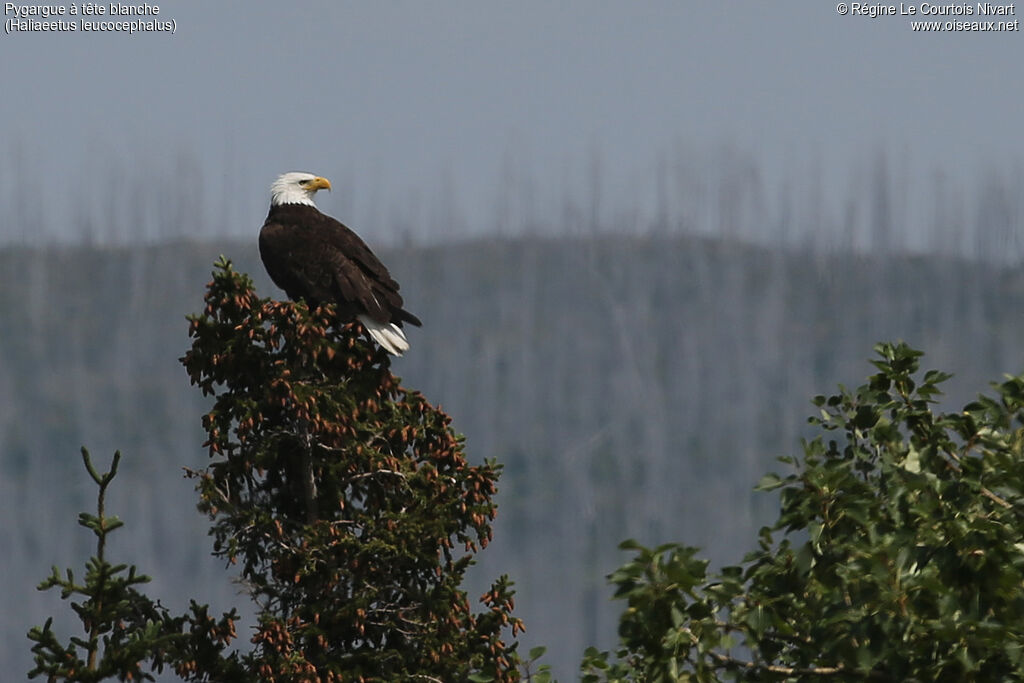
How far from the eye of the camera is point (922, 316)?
122 metres

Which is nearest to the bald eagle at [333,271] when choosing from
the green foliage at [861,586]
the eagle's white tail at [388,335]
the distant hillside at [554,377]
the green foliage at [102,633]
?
the eagle's white tail at [388,335]

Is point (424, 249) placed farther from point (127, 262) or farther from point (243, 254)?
point (127, 262)

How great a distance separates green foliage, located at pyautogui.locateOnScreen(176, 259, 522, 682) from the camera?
10.8m

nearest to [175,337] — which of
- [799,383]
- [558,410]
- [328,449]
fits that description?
[558,410]

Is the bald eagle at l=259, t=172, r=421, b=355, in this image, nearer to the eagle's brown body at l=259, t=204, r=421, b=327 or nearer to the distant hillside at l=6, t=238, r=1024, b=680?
the eagle's brown body at l=259, t=204, r=421, b=327

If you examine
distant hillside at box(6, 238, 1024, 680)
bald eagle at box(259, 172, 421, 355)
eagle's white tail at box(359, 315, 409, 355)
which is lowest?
eagle's white tail at box(359, 315, 409, 355)

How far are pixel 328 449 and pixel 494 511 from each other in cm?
129

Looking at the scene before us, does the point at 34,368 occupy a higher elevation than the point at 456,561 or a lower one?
higher

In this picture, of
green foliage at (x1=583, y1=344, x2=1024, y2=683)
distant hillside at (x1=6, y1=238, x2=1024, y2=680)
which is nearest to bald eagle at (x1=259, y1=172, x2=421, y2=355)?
green foliage at (x1=583, y1=344, x2=1024, y2=683)

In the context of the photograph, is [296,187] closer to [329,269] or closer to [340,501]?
[329,269]

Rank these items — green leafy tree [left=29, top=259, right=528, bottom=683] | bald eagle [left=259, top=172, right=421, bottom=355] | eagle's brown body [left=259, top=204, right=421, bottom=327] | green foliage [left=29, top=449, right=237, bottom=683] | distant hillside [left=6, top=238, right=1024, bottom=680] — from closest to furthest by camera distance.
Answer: green foliage [left=29, top=449, right=237, bottom=683]
green leafy tree [left=29, top=259, right=528, bottom=683]
bald eagle [left=259, top=172, right=421, bottom=355]
eagle's brown body [left=259, top=204, right=421, bottom=327]
distant hillside [left=6, top=238, right=1024, bottom=680]

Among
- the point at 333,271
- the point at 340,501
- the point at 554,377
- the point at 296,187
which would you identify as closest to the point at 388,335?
the point at 333,271

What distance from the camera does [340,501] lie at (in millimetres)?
11000

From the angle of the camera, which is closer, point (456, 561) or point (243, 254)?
point (456, 561)
